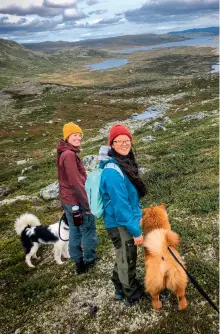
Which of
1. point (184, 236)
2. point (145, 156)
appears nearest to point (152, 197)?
point (184, 236)

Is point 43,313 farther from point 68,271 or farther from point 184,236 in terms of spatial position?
point 184,236

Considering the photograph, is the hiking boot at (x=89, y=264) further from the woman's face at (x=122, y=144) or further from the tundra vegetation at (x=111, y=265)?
the woman's face at (x=122, y=144)

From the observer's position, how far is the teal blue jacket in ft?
16.0

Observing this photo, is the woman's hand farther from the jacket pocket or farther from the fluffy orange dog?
the jacket pocket

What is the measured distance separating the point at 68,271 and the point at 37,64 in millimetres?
200508

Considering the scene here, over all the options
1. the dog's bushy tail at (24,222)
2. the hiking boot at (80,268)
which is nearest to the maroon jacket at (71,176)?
the hiking boot at (80,268)

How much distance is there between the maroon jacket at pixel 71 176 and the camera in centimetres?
667

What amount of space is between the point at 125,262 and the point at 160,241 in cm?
90

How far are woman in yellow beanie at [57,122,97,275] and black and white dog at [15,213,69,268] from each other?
0.89 m

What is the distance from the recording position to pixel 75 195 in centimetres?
690

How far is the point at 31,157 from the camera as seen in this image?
32562mm

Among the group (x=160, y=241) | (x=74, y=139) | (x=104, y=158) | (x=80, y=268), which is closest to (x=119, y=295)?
Answer: (x=80, y=268)

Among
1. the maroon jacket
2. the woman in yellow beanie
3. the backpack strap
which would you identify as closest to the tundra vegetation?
the woman in yellow beanie

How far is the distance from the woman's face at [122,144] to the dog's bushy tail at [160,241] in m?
1.42
